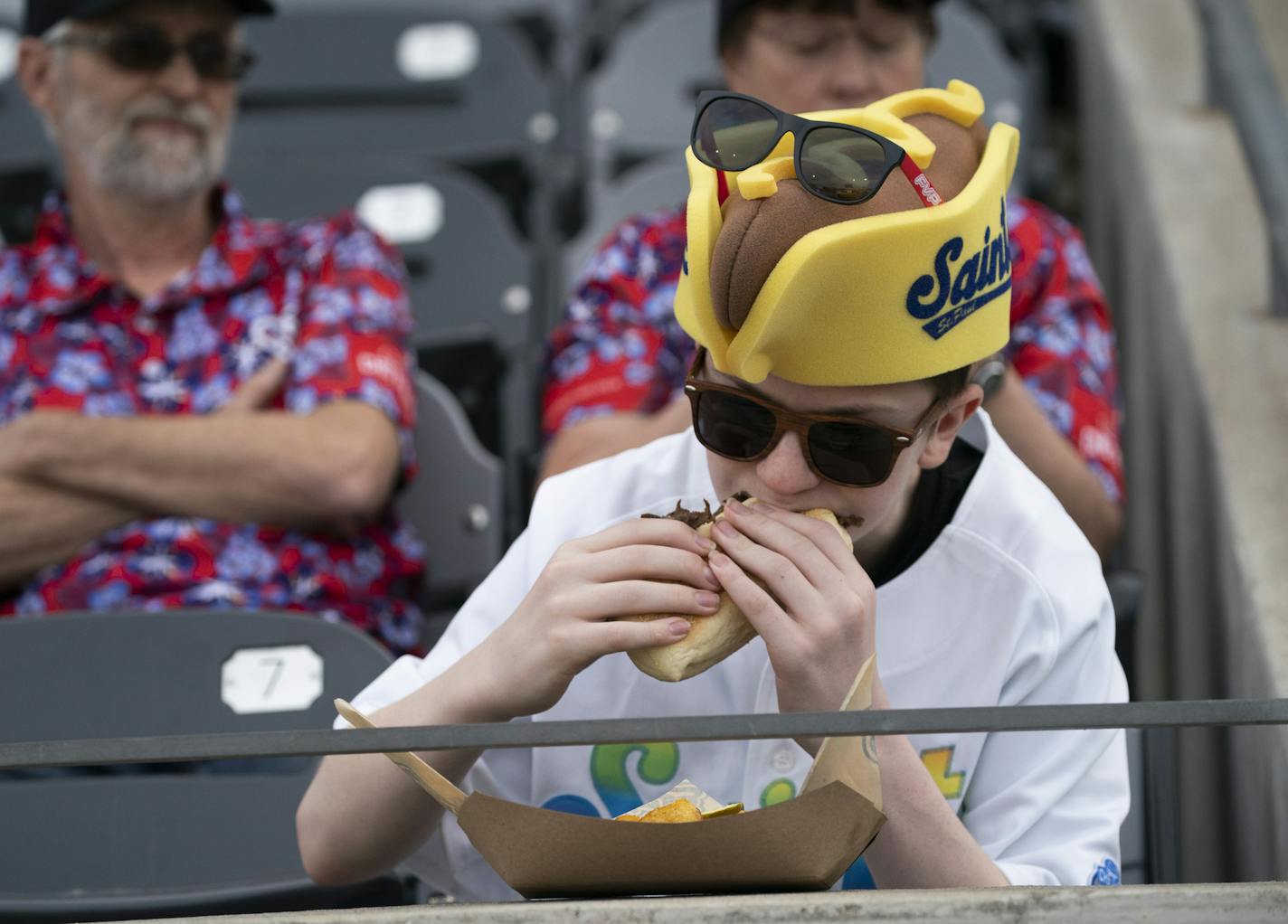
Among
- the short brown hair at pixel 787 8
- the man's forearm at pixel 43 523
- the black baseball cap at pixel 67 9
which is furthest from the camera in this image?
the black baseball cap at pixel 67 9

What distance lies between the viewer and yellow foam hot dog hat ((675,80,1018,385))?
4.92 feet

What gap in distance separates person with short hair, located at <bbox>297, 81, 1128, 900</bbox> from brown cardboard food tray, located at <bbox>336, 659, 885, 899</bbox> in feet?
0.26

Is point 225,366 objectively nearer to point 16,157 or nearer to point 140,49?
point 140,49

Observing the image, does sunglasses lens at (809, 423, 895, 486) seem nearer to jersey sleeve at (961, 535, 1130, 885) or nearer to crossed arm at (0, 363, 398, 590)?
jersey sleeve at (961, 535, 1130, 885)

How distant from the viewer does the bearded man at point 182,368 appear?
2.63 m

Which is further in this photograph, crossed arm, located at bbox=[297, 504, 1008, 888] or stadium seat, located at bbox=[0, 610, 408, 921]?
stadium seat, located at bbox=[0, 610, 408, 921]

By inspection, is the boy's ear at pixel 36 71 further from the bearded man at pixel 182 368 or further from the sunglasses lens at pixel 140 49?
the sunglasses lens at pixel 140 49

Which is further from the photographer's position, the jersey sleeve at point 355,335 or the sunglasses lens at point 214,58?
the sunglasses lens at point 214,58

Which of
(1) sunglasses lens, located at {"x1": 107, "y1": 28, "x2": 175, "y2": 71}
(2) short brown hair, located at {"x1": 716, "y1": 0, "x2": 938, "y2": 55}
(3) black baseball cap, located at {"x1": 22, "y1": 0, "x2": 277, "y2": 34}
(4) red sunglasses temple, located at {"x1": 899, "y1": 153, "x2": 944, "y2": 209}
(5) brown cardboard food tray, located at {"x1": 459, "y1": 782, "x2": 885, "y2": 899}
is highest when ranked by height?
(3) black baseball cap, located at {"x1": 22, "y1": 0, "x2": 277, "y2": 34}

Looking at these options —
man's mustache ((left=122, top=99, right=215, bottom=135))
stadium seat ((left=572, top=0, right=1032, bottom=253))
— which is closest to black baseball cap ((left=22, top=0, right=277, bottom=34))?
man's mustache ((left=122, top=99, right=215, bottom=135))

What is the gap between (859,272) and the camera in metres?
1.52

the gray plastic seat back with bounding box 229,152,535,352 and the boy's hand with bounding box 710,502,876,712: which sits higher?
the gray plastic seat back with bounding box 229,152,535,352

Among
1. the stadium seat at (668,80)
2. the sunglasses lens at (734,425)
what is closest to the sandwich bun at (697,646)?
the sunglasses lens at (734,425)

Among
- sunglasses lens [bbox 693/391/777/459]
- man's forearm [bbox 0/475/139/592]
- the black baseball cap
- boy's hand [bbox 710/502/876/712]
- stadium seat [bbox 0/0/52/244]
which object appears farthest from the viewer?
stadium seat [bbox 0/0/52/244]
